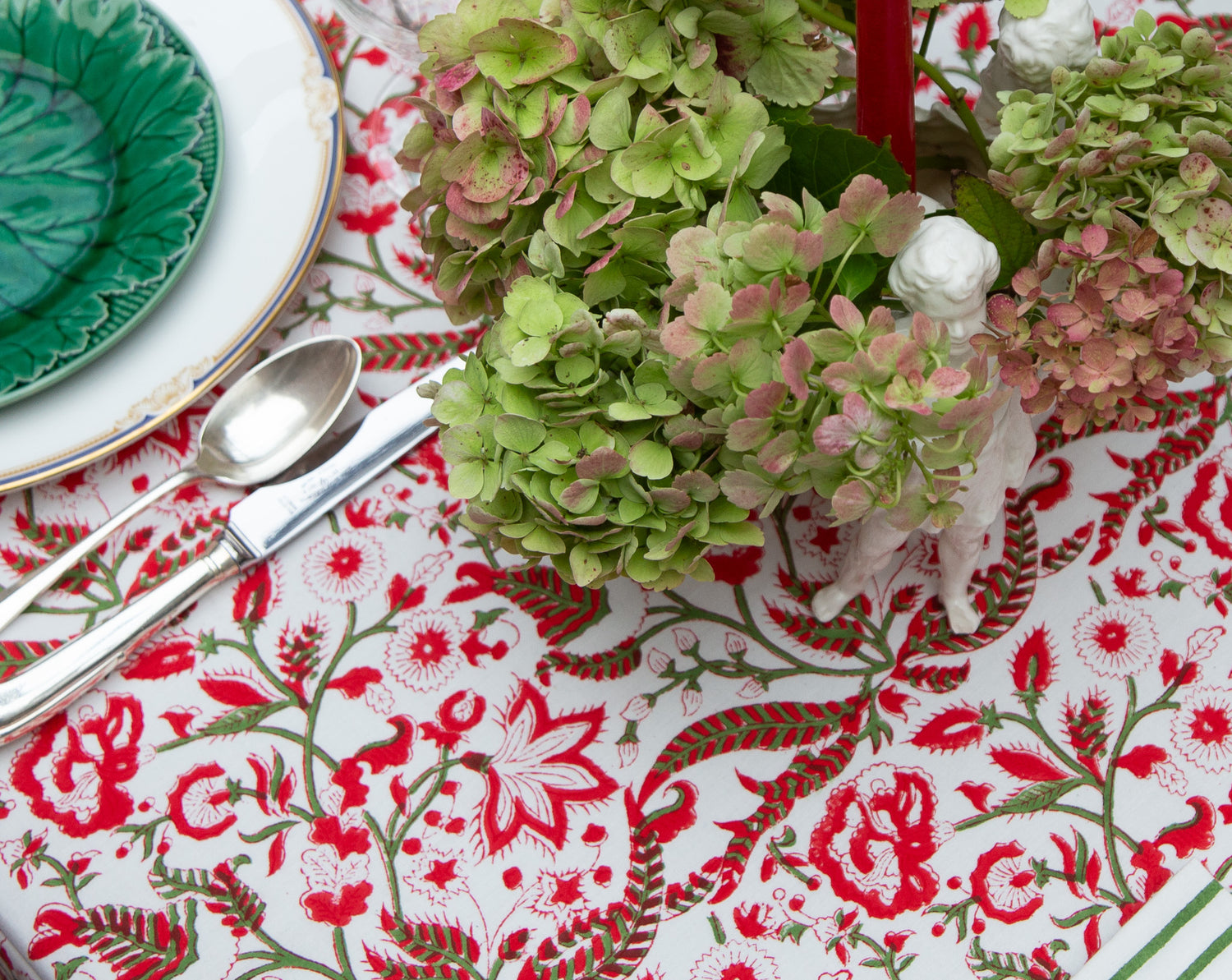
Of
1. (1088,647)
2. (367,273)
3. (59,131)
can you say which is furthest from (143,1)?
(1088,647)

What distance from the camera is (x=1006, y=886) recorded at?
0.41 m

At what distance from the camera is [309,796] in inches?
17.0

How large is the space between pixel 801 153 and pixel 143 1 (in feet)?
1.30

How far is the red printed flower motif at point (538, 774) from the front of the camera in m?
0.42

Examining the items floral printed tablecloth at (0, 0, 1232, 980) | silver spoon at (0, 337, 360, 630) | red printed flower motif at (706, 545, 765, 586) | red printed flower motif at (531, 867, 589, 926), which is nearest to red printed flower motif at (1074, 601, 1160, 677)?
floral printed tablecloth at (0, 0, 1232, 980)

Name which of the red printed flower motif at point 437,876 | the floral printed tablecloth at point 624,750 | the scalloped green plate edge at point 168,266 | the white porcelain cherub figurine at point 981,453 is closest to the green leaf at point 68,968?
the floral printed tablecloth at point 624,750

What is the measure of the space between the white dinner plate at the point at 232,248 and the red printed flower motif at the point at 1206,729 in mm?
475

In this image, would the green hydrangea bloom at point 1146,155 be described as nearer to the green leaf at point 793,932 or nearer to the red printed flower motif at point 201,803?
the green leaf at point 793,932

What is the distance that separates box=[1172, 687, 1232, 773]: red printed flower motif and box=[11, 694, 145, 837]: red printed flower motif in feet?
1.57

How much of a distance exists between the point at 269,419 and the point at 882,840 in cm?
35

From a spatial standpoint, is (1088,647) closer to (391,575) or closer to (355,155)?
(391,575)

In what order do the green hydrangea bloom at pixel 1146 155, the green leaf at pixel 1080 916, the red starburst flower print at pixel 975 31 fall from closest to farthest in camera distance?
the green hydrangea bloom at pixel 1146 155 < the green leaf at pixel 1080 916 < the red starburst flower print at pixel 975 31

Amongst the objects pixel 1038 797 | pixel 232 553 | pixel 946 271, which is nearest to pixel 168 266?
pixel 232 553

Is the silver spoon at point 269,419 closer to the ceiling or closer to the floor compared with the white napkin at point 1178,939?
closer to the ceiling
